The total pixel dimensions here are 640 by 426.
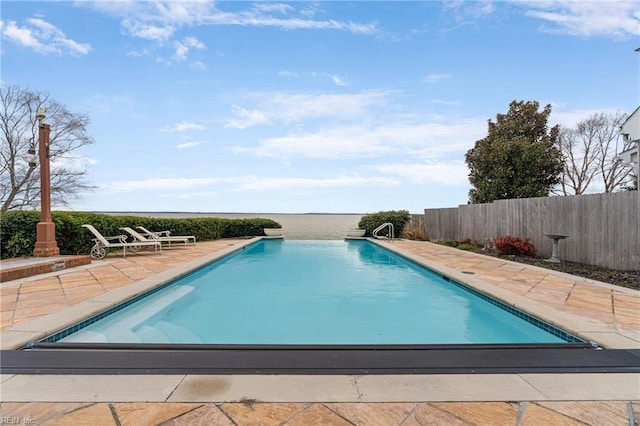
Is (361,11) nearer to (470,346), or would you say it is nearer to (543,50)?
(543,50)

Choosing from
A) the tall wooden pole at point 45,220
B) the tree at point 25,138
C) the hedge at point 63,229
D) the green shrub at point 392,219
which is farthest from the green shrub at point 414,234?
the tree at point 25,138

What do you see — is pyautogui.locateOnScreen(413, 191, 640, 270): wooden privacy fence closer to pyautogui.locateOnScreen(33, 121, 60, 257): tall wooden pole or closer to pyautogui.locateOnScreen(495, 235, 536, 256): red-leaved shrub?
pyautogui.locateOnScreen(495, 235, 536, 256): red-leaved shrub

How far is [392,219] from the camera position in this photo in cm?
1652

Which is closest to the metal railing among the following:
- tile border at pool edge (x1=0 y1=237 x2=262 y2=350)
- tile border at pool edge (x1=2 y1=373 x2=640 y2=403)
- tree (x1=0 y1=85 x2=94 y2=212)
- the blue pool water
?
the blue pool water

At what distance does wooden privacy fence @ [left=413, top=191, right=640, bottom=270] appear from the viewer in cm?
640

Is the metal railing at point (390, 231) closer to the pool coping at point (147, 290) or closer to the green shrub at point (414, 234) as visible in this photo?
the green shrub at point (414, 234)

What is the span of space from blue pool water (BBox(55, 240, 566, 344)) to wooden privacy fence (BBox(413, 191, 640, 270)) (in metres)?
3.33

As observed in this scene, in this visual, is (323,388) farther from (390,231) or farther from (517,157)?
(517,157)

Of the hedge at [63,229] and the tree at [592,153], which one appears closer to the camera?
the hedge at [63,229]

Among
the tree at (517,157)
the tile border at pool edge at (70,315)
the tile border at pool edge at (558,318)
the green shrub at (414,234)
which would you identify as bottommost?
the tile border at pool edge at (558,318)

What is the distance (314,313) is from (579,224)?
6.48m

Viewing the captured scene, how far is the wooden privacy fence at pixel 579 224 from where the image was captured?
6.40 meters

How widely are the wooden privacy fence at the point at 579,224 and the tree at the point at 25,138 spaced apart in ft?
64.7

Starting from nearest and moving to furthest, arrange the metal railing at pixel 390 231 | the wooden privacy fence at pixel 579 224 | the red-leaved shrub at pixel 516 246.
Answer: the wooden privacy fence at pixel 579 224
the red-leaved shrub at pixel 516 246
the metal railing at pixel 390 231
